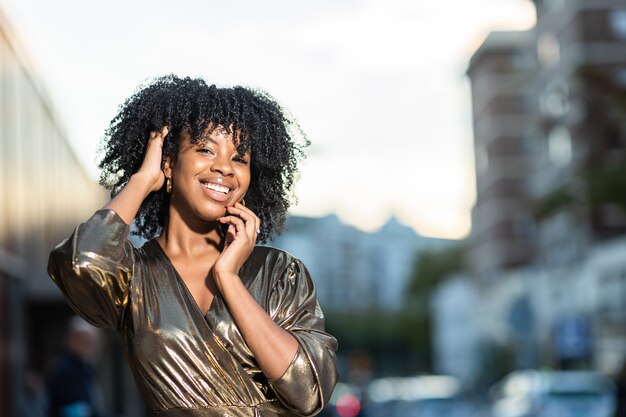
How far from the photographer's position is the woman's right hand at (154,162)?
3.65m

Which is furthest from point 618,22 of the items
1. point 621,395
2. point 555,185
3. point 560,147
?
point 621,395

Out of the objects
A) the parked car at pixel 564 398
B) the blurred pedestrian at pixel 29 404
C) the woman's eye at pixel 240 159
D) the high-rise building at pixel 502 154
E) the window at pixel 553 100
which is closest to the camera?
the woman's eye at pixel 240 159

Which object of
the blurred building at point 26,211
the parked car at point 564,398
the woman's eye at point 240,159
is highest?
the blurred building at point 26,211

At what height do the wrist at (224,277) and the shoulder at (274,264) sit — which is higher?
the shoulder at (274,264)

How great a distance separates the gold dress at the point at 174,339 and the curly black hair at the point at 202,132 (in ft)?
1.02

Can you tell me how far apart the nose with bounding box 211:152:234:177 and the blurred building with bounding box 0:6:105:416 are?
9.57 metres

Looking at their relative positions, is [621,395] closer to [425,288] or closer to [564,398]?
[564,398]

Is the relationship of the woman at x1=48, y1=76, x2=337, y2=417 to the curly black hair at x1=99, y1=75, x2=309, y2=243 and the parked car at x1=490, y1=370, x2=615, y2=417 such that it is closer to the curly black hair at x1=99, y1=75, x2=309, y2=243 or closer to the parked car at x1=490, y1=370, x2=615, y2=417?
the curly black hair at x1=99, y1=75, x2=309, y2=243

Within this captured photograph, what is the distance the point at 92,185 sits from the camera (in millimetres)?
32906

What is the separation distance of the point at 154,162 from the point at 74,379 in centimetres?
615

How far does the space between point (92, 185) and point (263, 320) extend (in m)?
29.9

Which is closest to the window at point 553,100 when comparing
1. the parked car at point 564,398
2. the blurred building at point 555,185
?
the blurred building at point 555,185

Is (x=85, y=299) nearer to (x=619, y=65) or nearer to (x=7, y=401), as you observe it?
(x=7, y=401)

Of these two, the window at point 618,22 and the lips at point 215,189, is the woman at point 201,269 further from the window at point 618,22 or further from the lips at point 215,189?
the window at point 618,22
